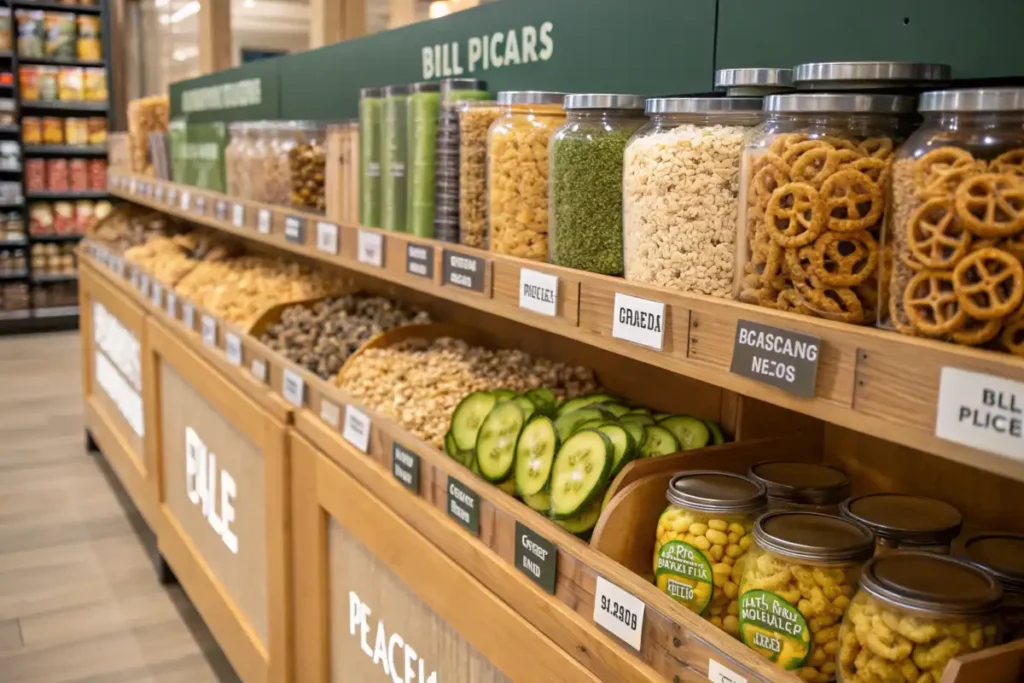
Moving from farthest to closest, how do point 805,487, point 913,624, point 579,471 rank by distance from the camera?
point 579,471 → point 805,487 → point 913,624

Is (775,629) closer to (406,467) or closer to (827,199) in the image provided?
(827,199)

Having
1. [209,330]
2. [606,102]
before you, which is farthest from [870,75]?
[209,330]

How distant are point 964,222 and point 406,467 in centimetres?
105

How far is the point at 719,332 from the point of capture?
100 cm

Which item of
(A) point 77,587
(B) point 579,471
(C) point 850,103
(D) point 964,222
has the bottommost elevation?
(A) point 77,587

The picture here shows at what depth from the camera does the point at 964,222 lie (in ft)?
2.50

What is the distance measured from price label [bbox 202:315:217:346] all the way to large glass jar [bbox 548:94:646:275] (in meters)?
1.61

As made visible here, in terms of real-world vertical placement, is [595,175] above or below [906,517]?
above

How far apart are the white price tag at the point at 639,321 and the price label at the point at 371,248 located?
78 cm

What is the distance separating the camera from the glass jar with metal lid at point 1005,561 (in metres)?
0.93

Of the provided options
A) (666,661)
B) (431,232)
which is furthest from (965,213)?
(431,232)

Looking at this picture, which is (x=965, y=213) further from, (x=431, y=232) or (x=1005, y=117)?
(x=431, y=232)

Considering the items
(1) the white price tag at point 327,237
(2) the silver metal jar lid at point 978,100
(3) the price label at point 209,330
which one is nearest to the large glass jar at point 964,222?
(2) the silver metal jar lid at point 978,100

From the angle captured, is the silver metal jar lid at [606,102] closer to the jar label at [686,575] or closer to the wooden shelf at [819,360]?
the wooden shelf at [819,360]
